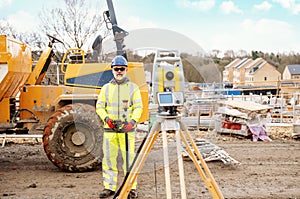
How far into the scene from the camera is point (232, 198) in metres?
5.46

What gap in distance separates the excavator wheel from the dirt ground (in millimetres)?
211

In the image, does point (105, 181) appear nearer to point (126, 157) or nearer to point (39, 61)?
point (126, 157)

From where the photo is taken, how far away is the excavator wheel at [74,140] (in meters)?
6.77

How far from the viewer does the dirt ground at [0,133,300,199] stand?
573 centimetres

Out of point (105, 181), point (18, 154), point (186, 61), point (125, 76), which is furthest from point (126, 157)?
point (18, 154)

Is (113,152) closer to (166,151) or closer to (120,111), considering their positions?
(120,111)

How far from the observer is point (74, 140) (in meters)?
6.96

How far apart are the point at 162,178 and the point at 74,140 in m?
1.62

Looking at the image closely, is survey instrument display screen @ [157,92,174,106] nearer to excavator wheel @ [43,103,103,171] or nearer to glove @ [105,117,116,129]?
glove @ [105,117,116,129]

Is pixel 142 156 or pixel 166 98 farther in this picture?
pixel 142 156

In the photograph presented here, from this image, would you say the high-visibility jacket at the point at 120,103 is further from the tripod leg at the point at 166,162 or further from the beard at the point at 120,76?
the tripod leg at the point at 166,162

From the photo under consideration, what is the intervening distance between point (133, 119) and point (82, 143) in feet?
6.79

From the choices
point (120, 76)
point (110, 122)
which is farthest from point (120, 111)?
point (120, 76)

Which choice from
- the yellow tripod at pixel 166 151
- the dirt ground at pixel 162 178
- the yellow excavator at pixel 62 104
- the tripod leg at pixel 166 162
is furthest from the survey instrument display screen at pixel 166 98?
the yellow excavator at pixel 62 104
